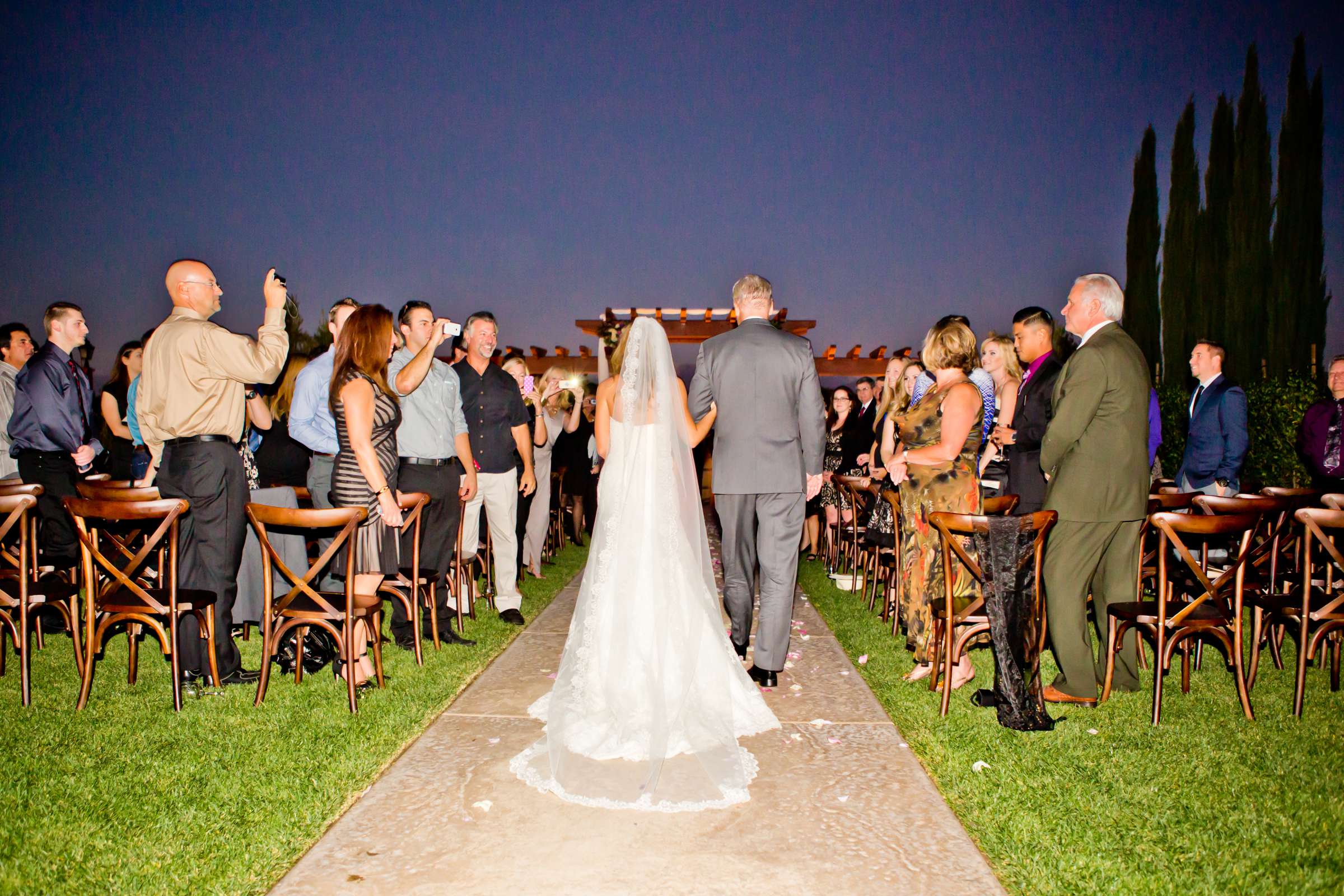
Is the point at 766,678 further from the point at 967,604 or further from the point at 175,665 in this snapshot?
the point at 175,665

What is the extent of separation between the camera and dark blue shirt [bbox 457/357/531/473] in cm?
613

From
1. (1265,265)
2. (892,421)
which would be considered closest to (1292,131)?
(1265,265)

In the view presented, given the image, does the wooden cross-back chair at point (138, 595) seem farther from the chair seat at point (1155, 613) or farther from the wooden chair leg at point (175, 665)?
the chair seat at point (1155, 613)

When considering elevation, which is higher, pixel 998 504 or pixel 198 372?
pixel 198 372

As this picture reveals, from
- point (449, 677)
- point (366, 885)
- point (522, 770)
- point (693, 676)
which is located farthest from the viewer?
point (449, 677)

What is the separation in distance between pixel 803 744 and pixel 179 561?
133 inches

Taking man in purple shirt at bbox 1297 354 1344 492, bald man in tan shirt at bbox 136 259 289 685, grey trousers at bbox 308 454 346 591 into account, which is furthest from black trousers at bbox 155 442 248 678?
man in purple shirt at bbox 1297 354 1344 492

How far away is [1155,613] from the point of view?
13.4 feet

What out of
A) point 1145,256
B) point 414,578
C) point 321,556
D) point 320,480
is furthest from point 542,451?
point 1145,256

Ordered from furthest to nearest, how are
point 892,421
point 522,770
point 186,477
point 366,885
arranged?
point 892,421, point 186,477, point 522,770, point 366,885

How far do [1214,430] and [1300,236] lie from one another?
11103 mm

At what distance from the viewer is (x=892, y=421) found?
18.7 ft

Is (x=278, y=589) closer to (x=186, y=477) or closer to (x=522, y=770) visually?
(x=186, y=477)

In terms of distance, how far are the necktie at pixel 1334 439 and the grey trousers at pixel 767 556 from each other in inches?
214
